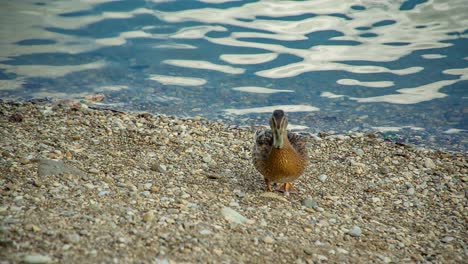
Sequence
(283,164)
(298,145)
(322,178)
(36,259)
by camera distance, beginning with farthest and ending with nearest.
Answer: (322,178), (298,145), (283,164), (36,259)

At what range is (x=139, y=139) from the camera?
266 inches

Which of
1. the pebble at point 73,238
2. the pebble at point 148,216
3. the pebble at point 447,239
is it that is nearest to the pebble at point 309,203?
the pebble at point 447,239

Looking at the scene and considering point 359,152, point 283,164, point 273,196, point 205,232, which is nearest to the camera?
point 205,232

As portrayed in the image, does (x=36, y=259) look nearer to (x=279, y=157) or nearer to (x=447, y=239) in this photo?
(x=279, y=157)

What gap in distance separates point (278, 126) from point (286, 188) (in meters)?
0.92

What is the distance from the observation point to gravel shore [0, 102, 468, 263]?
13.7 ft

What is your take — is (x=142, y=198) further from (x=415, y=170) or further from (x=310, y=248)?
(x=415, y=170)

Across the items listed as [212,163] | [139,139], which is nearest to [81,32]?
[139,139]

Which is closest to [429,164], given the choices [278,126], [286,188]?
[286,188]

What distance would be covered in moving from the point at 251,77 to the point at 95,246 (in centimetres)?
666

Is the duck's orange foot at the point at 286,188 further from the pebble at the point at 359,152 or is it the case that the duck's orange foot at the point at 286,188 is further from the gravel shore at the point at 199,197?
the pebble at the point at 359,152

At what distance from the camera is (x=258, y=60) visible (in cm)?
1075

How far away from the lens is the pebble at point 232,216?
15.9 feet

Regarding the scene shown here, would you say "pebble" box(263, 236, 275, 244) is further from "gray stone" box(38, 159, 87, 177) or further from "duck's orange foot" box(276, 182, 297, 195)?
"gray stone" box(38, 159, 87, 177)
